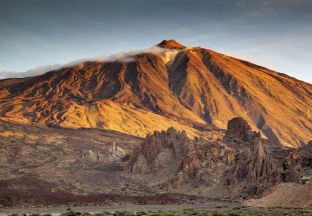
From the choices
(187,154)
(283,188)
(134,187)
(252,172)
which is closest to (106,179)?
(134,187)

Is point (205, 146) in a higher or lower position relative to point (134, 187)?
higher

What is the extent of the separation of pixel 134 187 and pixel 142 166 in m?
18.9

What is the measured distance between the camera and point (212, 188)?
144m

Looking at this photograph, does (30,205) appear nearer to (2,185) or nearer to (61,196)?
(61,196)

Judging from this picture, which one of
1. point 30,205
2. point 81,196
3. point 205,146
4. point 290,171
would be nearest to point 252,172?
point 290,171

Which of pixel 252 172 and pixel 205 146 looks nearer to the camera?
pixel 252 172

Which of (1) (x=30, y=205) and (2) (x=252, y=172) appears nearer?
(1) (x=30, y=205)

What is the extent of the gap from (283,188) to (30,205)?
49.3 m

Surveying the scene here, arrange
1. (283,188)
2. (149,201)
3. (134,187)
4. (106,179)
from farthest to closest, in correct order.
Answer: (106,179) < (134,187) < (149,201) < (283,188)

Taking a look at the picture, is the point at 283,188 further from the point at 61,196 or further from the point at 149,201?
the point at 61,196

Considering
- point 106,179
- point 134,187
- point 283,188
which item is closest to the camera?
point 283,188

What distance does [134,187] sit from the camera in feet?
501

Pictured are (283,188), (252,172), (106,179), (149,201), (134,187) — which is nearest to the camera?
(283,188)

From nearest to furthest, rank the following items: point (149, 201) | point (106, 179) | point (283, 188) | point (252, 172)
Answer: point (283, 188), point (149, 201), point (252, 172), point (106, 179)
